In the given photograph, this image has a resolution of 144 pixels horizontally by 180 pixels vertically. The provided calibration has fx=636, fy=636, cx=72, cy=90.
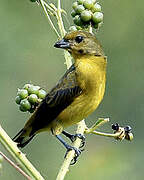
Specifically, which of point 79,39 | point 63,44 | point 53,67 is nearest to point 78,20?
point 63,44

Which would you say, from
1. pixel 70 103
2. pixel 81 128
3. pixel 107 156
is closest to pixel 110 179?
pixel 107 156

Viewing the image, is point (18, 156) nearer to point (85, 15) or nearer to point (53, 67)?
point (85, 15)

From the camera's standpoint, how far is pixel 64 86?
469cm

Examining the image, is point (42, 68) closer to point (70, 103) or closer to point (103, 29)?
point (103, 29)

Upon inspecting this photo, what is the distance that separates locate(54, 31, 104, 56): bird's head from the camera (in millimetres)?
4452

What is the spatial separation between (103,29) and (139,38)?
1.58ft

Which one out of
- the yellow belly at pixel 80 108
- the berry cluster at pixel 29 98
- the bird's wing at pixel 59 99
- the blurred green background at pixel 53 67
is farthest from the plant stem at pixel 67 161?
the blurred green background at pixel 53 67

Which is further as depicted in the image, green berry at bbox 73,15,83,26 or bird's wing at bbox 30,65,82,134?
bird's wing at bbox 30,65,82,134

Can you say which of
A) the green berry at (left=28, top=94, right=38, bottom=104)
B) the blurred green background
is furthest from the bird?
the blurred green background

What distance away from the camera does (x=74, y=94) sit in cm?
462

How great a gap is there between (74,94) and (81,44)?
370mm

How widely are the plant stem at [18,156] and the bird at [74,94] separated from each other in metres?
1.42

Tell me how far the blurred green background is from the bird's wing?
7.29ft

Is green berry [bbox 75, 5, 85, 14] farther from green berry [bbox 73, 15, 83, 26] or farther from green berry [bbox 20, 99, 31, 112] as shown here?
green berry [bbox 20, 99, 31, 112]
